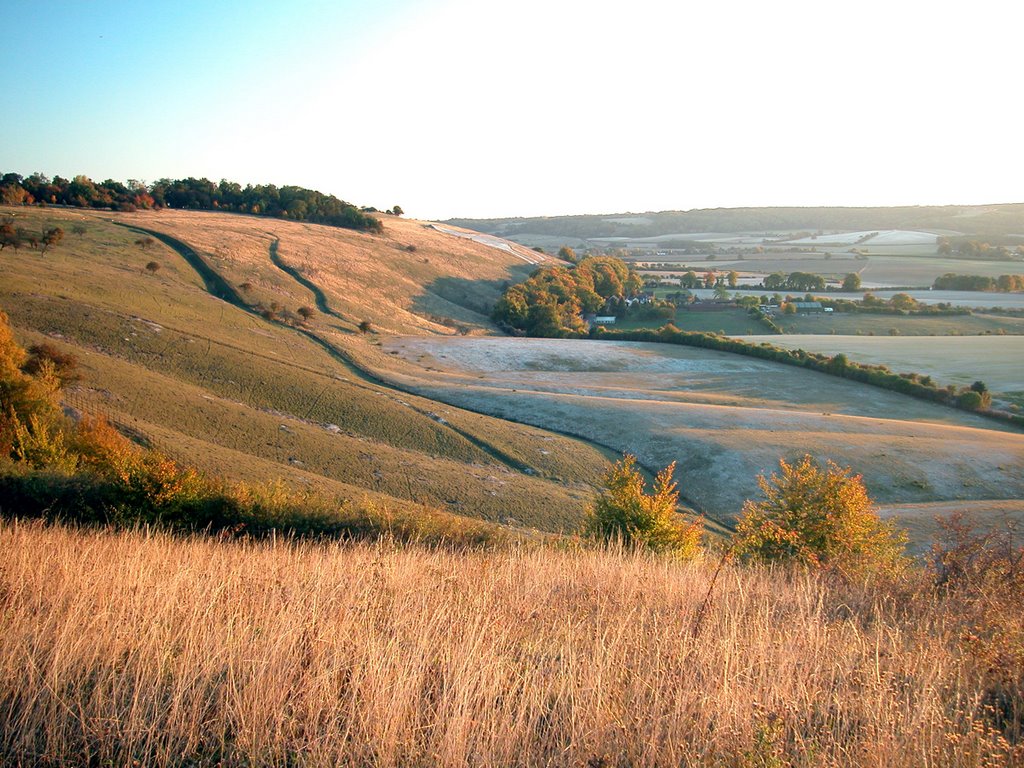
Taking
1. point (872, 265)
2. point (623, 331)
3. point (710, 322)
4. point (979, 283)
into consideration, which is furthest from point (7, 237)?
point (872, 265)

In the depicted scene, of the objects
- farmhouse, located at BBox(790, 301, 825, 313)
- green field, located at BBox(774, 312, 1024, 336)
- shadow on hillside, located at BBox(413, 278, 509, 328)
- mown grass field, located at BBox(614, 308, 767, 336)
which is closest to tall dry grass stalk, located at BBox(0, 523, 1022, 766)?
shadow on hillside, located at BBox(413, 278, 509, 328)

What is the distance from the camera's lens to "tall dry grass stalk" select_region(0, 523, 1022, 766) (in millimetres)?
4668

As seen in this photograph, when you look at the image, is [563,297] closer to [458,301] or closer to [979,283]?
[458,301]

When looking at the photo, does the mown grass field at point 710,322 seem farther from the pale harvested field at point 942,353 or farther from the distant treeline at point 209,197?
the distant treeline at point 209,197

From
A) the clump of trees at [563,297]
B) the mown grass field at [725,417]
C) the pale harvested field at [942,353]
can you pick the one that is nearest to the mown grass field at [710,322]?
the clump of trees at [563,297]

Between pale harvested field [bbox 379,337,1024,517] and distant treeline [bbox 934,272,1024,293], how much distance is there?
72140 millimetres

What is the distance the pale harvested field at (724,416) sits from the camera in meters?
38.0

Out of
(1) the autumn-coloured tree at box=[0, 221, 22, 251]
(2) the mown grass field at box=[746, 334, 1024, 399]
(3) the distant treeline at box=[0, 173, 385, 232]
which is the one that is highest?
→ (3) the distant treeline at box=[0, 173, 385, 232]

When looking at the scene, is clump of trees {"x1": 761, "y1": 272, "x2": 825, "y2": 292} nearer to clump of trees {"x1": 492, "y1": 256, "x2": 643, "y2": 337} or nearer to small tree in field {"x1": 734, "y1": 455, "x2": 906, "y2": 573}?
clump of trees {"x1": 492, "y1": 256, "x2": 643, "y2": 337}

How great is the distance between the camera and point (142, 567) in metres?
7.66

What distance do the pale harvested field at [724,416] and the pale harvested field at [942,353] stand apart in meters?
8.86

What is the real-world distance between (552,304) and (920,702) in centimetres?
9039

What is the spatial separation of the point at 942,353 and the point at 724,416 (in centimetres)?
4042

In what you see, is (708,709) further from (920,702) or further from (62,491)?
(62,491)
